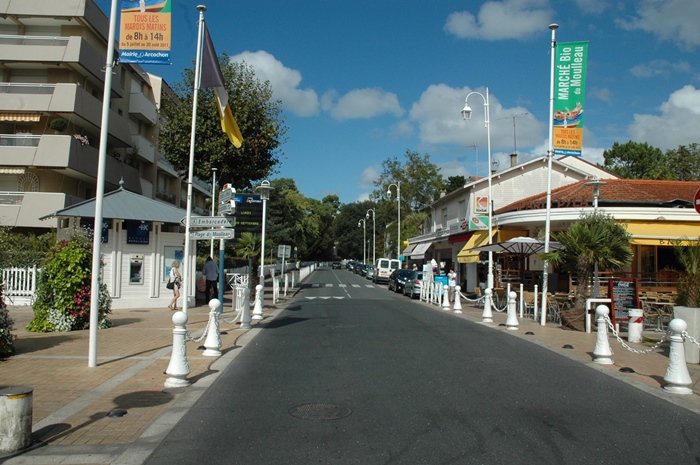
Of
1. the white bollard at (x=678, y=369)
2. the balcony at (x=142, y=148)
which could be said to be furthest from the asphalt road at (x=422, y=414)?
the balcony at (x=142, y=148)

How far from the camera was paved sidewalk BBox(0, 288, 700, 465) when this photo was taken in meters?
5.49

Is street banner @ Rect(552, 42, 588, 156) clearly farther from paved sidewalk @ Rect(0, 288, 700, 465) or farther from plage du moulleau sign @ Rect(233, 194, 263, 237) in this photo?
plage du moulleau sign @ Rect(233, 194, 263, 237)

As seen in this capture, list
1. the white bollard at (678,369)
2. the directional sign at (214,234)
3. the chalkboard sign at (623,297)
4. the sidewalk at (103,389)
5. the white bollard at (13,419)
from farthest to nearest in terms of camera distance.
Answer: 1. the chalkboard sign at (623,297)
2. the directional sign at (214,234)
3. the white bollard at (678,369)
4. the sidewalk at (103,389)
5. the white bollard at (13,419)

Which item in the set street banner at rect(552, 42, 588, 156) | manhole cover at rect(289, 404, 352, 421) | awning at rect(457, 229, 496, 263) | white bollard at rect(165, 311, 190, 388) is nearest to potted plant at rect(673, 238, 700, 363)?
street banner at rect(552, 42, 588, 156)

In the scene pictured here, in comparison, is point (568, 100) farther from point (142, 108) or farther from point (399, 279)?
point (142, 108)

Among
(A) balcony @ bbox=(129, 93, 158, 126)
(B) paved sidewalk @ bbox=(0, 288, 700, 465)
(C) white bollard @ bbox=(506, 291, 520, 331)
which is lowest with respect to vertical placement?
(B) paved sidewalk @ bbox=(0, 288, 700, 465)

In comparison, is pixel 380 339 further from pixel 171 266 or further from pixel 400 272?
pixel 400 272

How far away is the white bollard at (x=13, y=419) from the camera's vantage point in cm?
514

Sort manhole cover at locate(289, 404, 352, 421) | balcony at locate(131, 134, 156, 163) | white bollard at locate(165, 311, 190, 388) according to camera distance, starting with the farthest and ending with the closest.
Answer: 1. balcony at locate(131, 134, 156, 163)
2. white bollard at locate(165, 311, 190, 388)
3. manhole cover at locate(289, 404, 352, 421)

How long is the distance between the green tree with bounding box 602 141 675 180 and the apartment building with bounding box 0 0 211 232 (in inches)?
1609

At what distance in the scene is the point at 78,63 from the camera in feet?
92.0

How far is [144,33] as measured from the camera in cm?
982

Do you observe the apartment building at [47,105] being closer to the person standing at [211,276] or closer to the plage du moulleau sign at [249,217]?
the plage du moulleau sign at [249,217]

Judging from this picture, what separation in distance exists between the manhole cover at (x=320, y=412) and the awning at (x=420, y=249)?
36.5 metres
